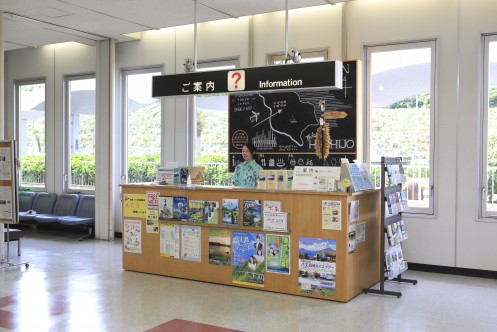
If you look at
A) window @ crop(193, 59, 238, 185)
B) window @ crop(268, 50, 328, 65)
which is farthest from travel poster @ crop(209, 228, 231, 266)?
window @ crop(268, 50, 328, 65)

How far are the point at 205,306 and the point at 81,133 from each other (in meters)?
6.44

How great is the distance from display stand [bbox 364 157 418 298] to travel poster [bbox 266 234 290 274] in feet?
3.22

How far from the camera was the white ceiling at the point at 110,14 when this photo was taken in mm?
7465

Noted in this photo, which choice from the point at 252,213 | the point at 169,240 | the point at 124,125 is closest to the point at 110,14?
the point at 124,125

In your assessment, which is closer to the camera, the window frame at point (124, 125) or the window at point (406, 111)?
the window at point (406, 111)

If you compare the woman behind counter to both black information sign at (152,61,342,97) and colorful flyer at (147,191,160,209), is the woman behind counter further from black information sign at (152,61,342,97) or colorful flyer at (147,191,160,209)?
black information sign at (152,61,342,97)

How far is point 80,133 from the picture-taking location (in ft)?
35.4

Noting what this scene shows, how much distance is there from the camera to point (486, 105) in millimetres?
6879

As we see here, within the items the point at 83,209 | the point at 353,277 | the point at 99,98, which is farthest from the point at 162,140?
the point at 353,277

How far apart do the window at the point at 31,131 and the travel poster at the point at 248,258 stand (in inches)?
262

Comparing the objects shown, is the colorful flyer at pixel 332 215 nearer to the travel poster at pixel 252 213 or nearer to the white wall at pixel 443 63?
the travel poster at pixel 252 213

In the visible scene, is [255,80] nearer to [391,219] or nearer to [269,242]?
[269,242]

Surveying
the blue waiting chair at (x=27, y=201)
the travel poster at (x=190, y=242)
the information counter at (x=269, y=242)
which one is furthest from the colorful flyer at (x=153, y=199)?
the blue waiting chair at (x=27, y=201)

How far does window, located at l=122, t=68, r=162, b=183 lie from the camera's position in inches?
381
